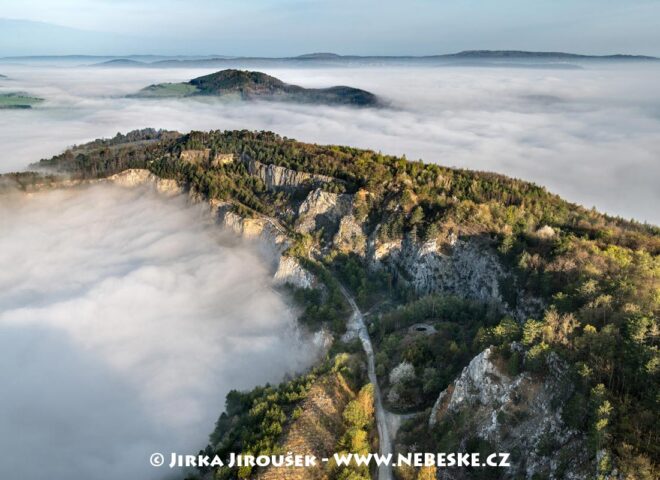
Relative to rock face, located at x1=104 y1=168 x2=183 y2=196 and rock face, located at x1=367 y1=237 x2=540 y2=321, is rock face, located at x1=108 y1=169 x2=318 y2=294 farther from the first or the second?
rock face, located at x1=367 y1=237 x2=540 y2=321

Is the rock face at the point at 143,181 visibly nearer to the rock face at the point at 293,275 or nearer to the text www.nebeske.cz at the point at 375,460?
the rock face at the point at 293,275

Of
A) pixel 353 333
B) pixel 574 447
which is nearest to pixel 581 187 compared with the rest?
pixel 353 333

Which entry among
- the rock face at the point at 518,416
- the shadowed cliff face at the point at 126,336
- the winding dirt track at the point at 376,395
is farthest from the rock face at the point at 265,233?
the rock face at the point at 518,416

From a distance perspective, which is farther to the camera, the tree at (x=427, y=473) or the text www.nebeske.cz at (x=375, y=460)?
the text www.nebeske.cz at (x=375, y=460)

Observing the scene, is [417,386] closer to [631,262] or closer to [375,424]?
[375,424]

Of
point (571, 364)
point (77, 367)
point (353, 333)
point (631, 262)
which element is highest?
point (631, 262)

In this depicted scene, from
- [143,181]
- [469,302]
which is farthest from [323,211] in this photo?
[143,181]
